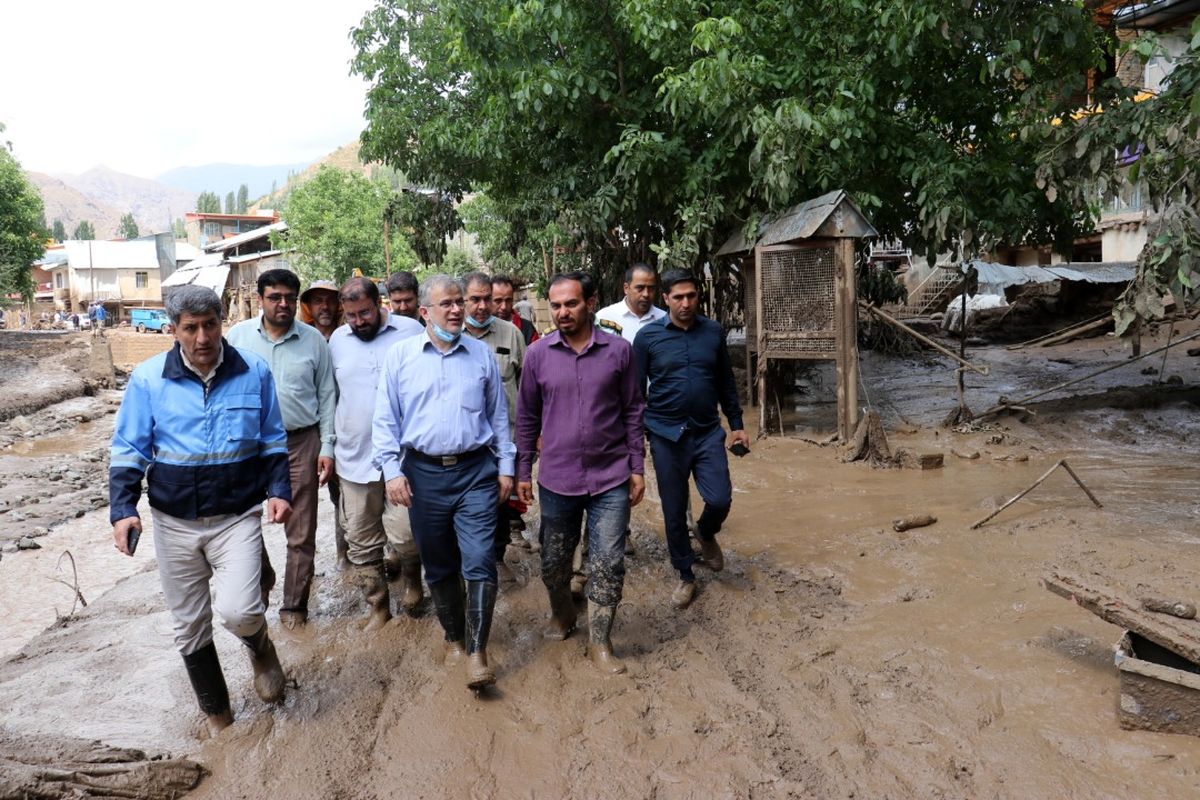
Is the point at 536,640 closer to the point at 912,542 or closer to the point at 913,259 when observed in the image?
the point at 912,542

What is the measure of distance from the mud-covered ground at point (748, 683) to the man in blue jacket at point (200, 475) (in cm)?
60

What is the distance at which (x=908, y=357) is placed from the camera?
18.6m

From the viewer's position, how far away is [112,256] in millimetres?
54938

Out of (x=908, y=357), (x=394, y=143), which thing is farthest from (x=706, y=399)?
(x=908, y=357)

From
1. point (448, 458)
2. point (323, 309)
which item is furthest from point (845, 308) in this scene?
point (448, 458)

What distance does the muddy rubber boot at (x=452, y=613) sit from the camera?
3982mm

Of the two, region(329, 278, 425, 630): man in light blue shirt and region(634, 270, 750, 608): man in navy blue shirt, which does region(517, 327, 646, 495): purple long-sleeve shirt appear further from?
region(329, 278, 425, 630): man in light blue shirt

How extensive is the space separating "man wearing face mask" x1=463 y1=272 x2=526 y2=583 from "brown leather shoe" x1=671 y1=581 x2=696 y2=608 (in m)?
1.03

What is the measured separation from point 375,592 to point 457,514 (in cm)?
116

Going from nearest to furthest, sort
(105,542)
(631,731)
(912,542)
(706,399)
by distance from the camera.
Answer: (631,731)
(706,399)
(912,542)
(105,542)

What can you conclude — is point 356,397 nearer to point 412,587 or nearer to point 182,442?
point 412,587

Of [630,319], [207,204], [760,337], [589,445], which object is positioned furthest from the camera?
[207,204]

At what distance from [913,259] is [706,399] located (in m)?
30.6

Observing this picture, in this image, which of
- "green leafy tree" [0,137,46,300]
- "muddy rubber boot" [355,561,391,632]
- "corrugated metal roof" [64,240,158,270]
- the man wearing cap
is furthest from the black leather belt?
"corrugated metal roof" [64,240,158,270]
